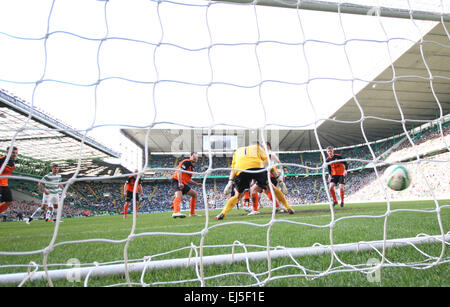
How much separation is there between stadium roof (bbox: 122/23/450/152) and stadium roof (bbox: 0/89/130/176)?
288cm

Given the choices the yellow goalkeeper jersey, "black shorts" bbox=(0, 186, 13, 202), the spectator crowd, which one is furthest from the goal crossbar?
the spectator crowd

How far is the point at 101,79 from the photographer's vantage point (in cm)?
165

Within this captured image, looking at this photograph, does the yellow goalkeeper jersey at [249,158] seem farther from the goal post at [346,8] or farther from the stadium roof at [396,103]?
the goal post at [346,8]

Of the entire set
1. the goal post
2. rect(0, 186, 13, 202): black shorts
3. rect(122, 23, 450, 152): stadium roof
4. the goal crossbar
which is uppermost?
rect(122, 23, 450, 152): stadium roof

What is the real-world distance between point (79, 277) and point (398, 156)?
22.1m

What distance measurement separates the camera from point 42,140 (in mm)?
13055

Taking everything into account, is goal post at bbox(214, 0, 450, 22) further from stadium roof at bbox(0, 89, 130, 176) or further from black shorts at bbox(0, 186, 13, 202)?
black shorts at bbox(0, 186, 13, 202)

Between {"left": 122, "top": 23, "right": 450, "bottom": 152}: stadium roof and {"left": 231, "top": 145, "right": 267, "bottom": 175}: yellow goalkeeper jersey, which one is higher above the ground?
{"left": 122, "top": 23, "right": 450, "bottom": 152}: stadium roof

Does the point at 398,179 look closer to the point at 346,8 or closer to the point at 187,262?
the point at 346,8

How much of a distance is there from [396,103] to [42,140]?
1471 cm

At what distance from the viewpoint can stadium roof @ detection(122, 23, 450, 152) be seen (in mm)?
9320
